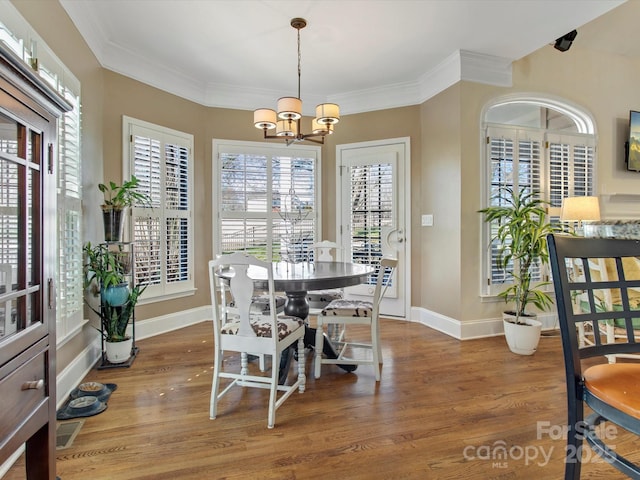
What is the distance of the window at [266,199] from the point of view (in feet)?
14.1

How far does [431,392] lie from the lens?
2355 mm

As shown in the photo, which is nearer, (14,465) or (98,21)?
(14,465)

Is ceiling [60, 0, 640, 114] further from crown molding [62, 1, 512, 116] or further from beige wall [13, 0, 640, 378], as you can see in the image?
beige wall [13, 0, 640, 378]

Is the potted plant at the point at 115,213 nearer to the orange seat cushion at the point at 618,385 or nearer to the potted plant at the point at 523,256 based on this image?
the orange seat cushion at the point at 618,385

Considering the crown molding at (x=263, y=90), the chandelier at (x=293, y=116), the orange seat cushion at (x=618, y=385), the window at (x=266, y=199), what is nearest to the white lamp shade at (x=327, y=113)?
the chandelier at (x=293, y=116)

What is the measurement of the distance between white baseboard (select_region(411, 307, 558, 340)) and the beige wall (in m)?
0.07

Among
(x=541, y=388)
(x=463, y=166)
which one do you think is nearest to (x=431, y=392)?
(x=541, y=388)

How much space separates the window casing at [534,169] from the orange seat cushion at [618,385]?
99.5 inches

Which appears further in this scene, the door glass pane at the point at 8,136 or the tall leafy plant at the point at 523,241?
the tall leafy plant at the point at 523,241

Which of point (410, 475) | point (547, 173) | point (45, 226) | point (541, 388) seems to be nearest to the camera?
point (45, 226)

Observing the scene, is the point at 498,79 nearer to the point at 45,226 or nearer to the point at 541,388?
the point at 541,388

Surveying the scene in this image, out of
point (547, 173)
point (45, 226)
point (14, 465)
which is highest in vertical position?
point (547, 173)

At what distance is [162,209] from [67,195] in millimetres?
1231

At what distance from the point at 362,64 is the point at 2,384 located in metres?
3.78
